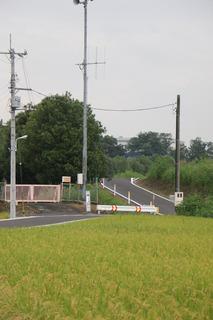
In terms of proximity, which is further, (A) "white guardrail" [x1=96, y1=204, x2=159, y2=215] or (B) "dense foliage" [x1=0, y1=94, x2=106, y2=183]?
(B) "dense foliage" [x1=0, y1=94, x2=106, y2=183]

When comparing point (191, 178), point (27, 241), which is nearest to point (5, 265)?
point (27, 241)

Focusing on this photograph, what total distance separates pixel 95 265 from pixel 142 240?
5.72m

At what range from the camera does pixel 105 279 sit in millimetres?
10688

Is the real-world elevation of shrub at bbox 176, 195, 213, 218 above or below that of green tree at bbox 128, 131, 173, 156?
below

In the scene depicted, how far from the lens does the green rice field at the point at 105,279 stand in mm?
8609

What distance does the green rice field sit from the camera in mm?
8609

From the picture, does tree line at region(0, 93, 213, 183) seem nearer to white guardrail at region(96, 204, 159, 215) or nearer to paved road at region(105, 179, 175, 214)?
paved road at region(105, 179, 175, 214)

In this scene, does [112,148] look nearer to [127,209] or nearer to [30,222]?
[127,209]

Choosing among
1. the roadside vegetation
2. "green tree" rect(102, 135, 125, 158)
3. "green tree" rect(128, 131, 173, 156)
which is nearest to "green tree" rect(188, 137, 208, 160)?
"green tree" rect(128, 131, 173, 156)

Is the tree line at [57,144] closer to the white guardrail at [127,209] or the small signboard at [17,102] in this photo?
the white guardrail at [127,209]

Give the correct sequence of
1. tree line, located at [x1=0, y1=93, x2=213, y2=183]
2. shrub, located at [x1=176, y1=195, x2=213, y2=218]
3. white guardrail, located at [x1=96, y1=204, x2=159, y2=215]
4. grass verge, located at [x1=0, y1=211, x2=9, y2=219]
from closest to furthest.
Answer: shrub, located at [x1=176, y1=195, x2=213, y2=218] < white guardrail, located at [x1=96, y1=204, x2=159, y2=215] < grass verge, located at [x1=0, y1=211, x2=9, y2=219] < tree line, located at [x1=0, y1=93, x2=213, y2=183]

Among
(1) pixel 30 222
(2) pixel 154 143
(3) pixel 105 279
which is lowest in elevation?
(1) pixel 30 222

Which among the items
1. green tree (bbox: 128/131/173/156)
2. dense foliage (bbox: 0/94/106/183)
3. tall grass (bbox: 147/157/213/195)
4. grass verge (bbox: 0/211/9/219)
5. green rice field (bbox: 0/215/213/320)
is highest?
green tree (bbox: 128/131/173/156)

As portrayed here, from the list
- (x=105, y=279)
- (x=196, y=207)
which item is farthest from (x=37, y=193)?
(x=105, y=279)
